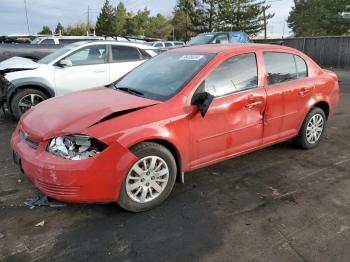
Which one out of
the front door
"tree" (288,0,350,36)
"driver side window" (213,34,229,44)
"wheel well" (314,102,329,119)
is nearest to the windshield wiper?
the front door

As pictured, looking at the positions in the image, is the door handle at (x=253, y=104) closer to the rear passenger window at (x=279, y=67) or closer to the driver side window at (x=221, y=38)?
the rear passenger window at (x=279, y=67)

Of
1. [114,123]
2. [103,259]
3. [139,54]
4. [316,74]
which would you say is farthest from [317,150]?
[139,54]

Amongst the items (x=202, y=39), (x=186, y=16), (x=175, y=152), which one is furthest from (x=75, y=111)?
(x=186, y=16)

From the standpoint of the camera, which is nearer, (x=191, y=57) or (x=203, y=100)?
(x=203, y=100)

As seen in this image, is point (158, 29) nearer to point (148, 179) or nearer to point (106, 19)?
point (106, 19)

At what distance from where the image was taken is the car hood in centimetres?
352

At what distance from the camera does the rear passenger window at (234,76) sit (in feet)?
13.8

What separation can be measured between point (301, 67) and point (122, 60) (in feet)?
14.5

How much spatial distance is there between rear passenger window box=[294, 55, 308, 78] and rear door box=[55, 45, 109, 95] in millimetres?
4364

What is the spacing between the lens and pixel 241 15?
45.8 metres

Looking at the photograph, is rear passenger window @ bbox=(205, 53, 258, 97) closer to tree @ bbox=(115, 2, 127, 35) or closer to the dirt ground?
the dirt ground

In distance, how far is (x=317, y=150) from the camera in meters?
5.64

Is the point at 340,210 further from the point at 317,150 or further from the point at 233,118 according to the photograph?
the point at 317,150

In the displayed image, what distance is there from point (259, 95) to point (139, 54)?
4.87 meters
